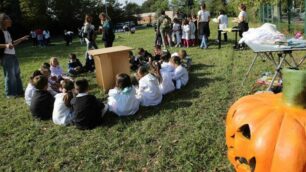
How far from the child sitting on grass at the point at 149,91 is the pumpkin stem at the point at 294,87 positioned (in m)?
4.30

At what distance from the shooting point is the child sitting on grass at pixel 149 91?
695 cm

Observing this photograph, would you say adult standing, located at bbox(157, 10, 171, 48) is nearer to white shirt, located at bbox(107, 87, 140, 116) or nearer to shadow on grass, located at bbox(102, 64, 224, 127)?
shadow on grass, located at bbox(102, 64, 224, 127)

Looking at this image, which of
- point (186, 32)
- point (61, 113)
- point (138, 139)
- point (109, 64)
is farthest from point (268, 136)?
point (186, 32)

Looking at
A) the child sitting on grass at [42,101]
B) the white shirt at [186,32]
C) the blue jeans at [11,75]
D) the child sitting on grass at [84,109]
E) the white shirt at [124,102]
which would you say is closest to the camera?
the child sitting on grass at [84,109]

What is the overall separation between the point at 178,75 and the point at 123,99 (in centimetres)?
216

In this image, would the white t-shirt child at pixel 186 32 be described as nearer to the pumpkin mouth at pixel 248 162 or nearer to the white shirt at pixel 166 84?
the white shirt at pixel 166 84

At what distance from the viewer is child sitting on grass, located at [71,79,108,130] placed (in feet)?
19.5

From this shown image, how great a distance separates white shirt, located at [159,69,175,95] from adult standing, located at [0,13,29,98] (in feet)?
10.8

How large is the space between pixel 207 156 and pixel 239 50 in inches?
366

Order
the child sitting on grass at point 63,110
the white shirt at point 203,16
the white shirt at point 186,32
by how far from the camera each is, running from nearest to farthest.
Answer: the child sitting on grass at point 63,110 < the white shirt at point 203,16 < the white shirt at point 186,32

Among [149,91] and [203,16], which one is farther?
[203,16]

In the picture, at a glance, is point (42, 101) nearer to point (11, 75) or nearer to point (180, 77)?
point (11, 75)

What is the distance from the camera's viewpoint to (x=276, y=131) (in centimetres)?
273

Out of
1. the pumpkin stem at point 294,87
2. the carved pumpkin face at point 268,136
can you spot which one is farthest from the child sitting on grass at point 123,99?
the pumpkin stem at point 294,87
